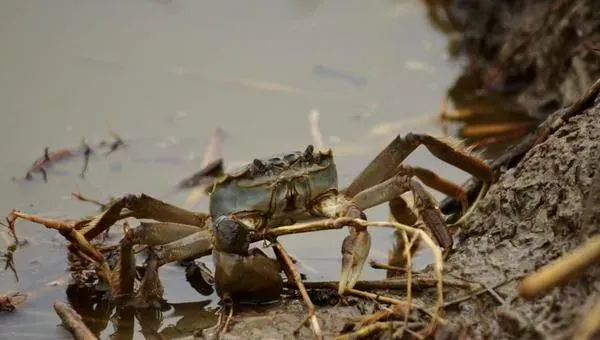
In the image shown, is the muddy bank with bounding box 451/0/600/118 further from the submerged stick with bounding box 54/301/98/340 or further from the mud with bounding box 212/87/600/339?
the submerged stick with bounding box 54/301/98/340

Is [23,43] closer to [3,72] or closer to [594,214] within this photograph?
[3,72]

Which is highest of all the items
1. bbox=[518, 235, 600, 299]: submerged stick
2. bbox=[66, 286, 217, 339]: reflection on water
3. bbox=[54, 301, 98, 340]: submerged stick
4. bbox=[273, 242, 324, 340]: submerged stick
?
bbox=[518, 235, 600, 299]: submerged stick

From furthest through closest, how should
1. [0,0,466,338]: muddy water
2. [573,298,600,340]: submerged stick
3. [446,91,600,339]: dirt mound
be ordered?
[0,0,466,338]: muddy water < [446,91,600,339]: dirt mound < [573,298,600,340]: submerged stick

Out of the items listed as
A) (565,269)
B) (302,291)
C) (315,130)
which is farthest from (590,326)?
(315,130)

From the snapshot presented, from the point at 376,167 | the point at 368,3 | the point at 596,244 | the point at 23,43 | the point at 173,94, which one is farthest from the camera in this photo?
the point at 368,3

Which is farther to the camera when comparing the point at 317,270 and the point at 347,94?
the point at 347,94

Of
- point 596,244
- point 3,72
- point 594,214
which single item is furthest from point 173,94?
point 596,244

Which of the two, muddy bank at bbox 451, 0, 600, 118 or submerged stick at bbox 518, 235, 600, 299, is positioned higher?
muddy bank at bbox 451, 0, 600, 118

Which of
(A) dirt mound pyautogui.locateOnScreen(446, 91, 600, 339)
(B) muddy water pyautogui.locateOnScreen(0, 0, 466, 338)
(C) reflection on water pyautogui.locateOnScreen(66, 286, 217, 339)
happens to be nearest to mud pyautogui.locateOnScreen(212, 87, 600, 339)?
(A) dirt mound pyautogui.locateOnScreen(446, 91, 600, 339)
